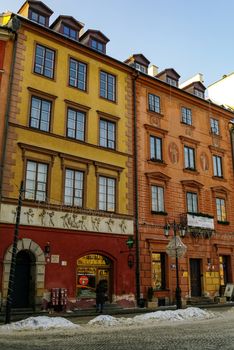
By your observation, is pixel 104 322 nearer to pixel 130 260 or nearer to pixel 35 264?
pixel 35 264

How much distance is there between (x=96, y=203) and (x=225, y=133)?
14.6m

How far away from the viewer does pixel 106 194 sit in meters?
21.1

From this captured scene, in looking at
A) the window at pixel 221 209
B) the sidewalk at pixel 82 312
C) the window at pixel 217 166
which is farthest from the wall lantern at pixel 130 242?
the window at pixel 217 166

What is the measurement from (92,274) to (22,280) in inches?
152

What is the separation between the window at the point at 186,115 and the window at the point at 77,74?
8447mm

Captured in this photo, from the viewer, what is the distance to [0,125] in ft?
59.2

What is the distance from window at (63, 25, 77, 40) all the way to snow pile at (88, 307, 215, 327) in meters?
16.1

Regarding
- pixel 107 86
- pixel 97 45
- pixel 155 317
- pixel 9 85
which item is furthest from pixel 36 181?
pixel 97 45

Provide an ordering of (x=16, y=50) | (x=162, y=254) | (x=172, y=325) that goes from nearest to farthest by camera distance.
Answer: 1. (x=172, y=325)
2. (x=16, y=50)
3. (x=162, y=254)

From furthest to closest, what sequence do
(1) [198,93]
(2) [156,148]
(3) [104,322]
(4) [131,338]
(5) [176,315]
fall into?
1. (1) [198,93]
2. (2) [156,148]
3. (5) [176,315]
4. (3) [104,322]
5. (4) [131,338]

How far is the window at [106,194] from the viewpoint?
2078 centimetres

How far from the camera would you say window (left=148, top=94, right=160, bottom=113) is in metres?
25.3

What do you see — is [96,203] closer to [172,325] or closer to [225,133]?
[172,325]

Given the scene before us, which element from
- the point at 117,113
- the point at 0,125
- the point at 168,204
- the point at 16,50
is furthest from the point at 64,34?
the point at 168,204
